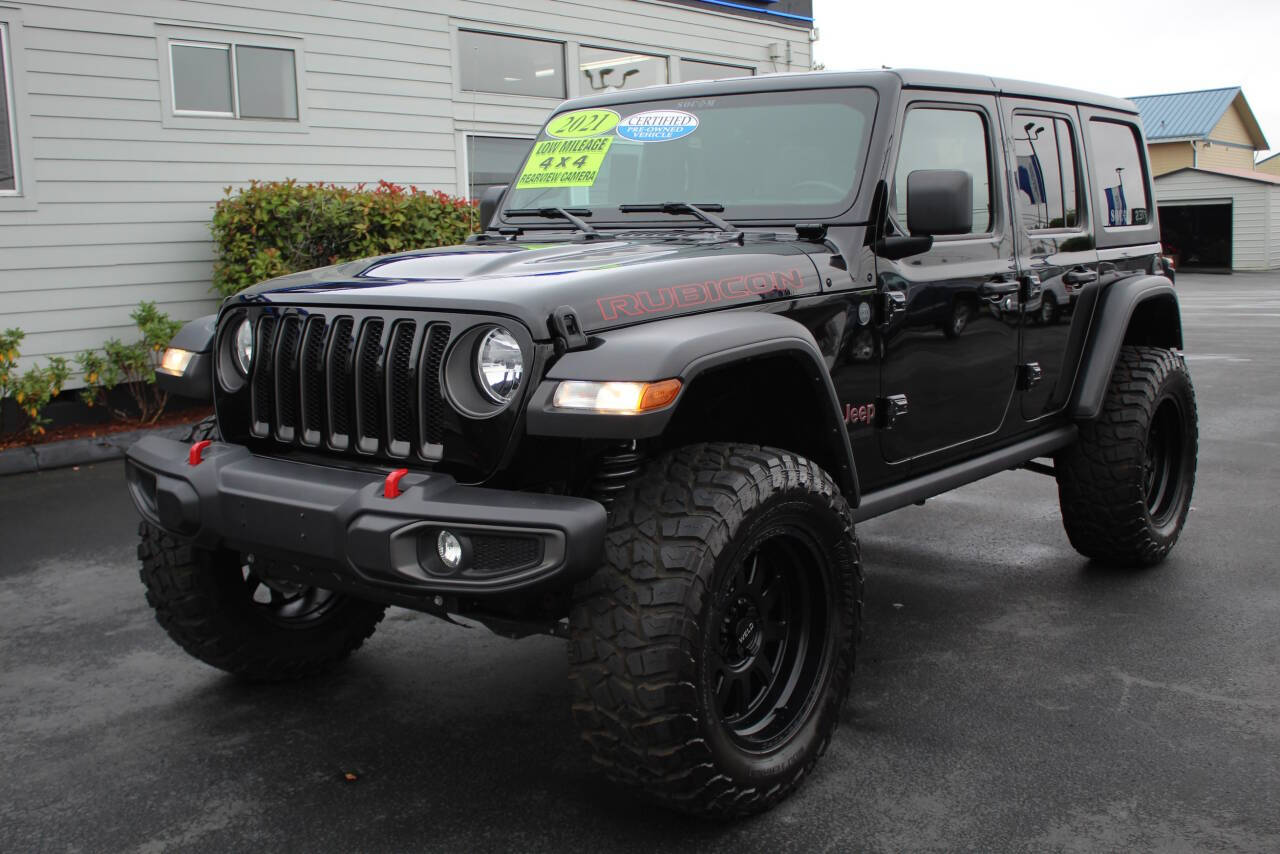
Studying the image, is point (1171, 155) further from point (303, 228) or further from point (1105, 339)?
point (1105, 339)

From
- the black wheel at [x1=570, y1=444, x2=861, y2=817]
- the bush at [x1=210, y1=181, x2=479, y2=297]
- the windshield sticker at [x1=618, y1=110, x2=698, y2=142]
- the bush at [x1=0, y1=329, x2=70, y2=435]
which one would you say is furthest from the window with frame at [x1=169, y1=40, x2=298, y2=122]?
the black wheel at [x1=570, y1=444, x2=861, y2=817]

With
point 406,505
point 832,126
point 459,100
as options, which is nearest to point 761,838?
point 406,505

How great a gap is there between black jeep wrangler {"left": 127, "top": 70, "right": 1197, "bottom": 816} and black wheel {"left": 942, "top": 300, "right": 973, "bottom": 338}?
0.5 inches

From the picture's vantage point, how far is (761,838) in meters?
2.96

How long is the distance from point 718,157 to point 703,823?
221cm

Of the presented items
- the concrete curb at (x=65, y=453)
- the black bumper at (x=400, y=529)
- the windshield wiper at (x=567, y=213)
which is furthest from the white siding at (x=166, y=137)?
the black bumper at (x=400, y=529)

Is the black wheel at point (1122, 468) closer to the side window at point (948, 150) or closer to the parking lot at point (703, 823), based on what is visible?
the parking lot at point (703, 823)

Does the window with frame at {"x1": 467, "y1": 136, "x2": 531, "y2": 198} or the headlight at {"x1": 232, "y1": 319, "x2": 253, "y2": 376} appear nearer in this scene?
the headlight at {"x1": 232, "y1": 319, "x2": 253, "y2": 376}

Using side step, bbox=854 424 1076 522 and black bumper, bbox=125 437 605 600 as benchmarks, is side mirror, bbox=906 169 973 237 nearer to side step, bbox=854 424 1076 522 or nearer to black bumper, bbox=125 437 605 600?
side step, bbox=854 424 1076 522

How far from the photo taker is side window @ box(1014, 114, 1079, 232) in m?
4.54

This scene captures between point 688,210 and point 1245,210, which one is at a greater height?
point 1245,210

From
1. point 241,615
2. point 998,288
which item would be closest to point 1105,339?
point 998,288

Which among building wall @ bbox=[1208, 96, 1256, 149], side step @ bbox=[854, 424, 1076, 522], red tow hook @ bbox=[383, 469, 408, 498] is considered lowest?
side step @ bbox=[854, 424, 1076, 522]

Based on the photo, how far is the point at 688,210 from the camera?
3.89 meters
